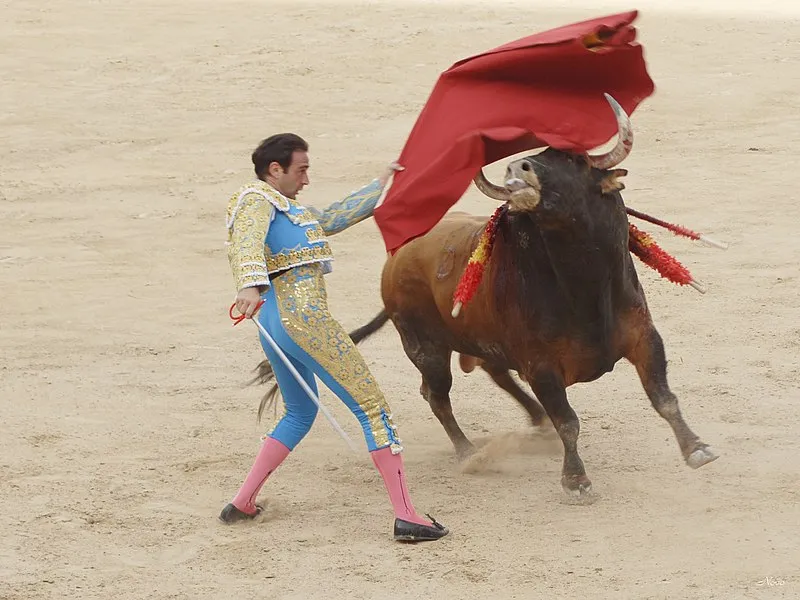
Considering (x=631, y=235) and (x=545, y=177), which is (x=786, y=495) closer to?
(x=631, y=235)

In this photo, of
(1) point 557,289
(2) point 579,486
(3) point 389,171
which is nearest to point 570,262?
(1) point 557,289

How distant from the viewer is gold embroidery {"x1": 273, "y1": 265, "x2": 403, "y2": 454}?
5.43 meters

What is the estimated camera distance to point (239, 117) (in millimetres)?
12641

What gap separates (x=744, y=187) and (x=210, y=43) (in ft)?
19.0

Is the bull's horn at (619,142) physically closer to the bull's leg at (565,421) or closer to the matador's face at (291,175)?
the bull's leg at (565,421)

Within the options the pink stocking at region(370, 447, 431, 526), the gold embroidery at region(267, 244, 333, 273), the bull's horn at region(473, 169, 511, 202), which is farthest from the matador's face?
the pink stocking at region(370, 447, 431, 526)

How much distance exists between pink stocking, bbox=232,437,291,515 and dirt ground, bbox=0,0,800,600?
0.11 metres

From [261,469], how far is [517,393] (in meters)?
1.69

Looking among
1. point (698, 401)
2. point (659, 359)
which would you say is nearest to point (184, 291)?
point (698, 401)

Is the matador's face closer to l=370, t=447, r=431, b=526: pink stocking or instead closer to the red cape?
the red cape

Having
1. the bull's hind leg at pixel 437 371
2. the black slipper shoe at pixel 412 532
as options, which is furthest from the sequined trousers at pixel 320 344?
the bull's hind leg at pixel 437 371

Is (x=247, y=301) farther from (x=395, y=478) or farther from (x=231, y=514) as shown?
(x=231, y=514)

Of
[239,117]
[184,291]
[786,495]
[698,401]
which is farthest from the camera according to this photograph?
[239,117]

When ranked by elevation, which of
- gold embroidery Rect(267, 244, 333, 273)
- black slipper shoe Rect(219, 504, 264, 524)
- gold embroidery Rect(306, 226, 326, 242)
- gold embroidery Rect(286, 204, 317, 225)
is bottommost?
black slipper shoe Rect(219, 504, 264, 524)
